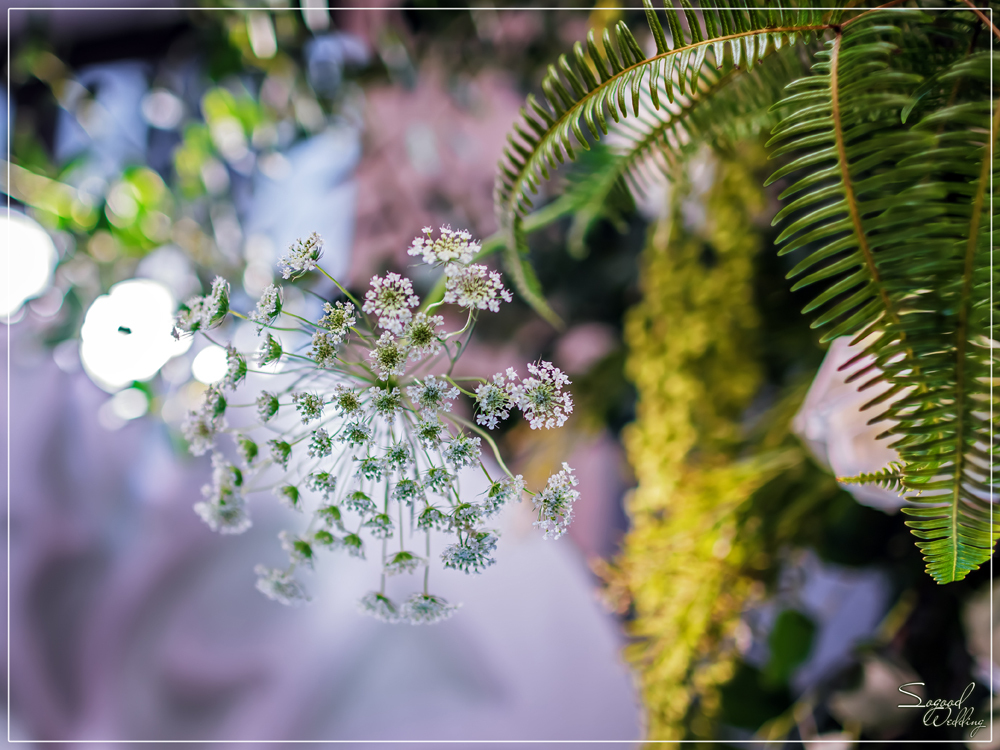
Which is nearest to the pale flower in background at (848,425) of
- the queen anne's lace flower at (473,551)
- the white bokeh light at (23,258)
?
the queen anne's lace flower at (473,551)

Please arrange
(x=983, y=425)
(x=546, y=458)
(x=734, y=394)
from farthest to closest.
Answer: (x=546, y=458), (x=734, y=394), (x=983, y=425)

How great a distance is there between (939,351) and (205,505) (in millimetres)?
255

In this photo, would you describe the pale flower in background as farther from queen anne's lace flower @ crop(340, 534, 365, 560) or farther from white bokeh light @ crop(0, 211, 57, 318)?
white bokeh light @ crop(0, 211, 57, 318)

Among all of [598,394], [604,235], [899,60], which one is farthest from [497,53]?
[899,60]

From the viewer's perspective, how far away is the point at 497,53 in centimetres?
64

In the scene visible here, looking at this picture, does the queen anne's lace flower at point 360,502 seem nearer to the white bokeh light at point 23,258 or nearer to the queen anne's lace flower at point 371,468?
the queen anne's lace flower at point 371,468

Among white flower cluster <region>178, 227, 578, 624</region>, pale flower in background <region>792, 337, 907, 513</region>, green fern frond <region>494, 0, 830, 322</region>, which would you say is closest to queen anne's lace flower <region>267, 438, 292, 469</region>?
white flower cluster <region>178, 227, 578, 624</region>

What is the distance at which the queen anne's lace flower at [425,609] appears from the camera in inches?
8.0

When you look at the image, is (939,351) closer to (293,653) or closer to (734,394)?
(734,394)

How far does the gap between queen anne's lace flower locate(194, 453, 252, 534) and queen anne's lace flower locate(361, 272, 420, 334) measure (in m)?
0.10

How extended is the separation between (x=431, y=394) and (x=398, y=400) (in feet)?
0.04

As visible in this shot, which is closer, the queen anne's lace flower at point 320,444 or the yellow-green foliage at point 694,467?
the queen anne's lace flower at point 320,444

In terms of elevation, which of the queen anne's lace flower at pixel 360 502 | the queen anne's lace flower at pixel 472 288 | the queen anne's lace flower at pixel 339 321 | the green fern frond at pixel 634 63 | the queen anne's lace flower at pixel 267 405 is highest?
the green fern frond at pixel 634 63

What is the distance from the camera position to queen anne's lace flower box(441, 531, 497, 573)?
0.18 metres
